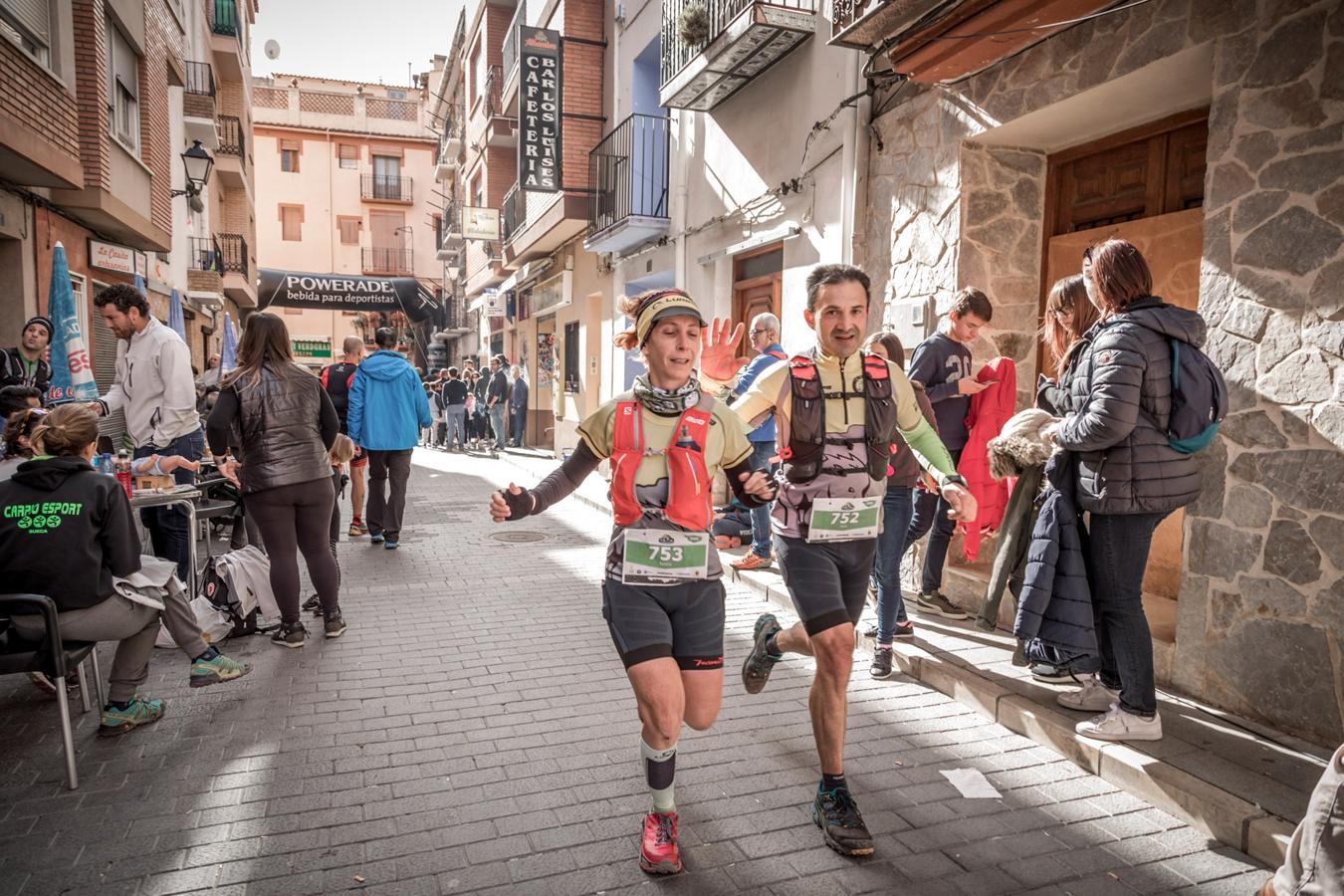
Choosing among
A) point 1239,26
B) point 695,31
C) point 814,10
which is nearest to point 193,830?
point 1239,26

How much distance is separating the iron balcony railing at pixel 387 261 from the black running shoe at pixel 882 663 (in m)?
44.6

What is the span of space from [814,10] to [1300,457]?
6.34 meters

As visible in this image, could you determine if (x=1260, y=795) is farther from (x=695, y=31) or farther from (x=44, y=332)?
(x=44, y=332)

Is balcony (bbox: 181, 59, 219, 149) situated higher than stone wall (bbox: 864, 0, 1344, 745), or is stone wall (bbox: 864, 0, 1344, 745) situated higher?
balcony (bbox: 181, 59, 219, 149)

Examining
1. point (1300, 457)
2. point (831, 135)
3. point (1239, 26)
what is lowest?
point (1300, 457)

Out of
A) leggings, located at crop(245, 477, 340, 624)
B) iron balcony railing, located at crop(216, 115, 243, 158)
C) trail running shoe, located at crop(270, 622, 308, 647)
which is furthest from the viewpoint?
iron balcony railing, located at crop(216, 115, 243, 158)

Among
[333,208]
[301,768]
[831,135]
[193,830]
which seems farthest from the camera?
[333,208]

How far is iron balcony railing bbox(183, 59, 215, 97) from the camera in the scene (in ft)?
64.3

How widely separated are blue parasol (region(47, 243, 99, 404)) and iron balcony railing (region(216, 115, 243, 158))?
61.4 feet

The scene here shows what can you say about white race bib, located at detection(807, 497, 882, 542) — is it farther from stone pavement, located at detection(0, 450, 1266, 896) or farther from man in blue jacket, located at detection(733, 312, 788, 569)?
man in blue jacket, located at detection(733, 312, 788, 569)

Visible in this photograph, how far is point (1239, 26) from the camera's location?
424cm

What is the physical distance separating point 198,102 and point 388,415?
15.6 meters

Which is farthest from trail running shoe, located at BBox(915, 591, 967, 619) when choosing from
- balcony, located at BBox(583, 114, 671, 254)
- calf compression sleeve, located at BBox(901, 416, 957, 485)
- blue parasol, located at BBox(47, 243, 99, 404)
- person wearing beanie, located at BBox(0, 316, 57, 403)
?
balcony, located at BBox(583, 114, 671, 254)

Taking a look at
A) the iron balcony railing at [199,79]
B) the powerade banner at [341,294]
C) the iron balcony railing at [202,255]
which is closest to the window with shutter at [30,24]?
the iron balcony railing at [199,79]
